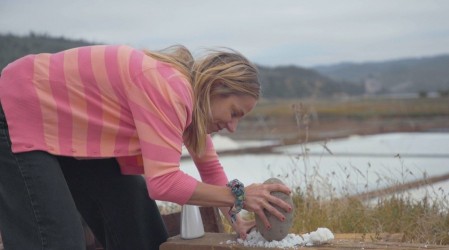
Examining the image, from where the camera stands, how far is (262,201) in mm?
2469

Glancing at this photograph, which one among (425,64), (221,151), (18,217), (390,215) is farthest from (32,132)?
(425,64)

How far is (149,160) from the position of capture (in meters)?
2.34

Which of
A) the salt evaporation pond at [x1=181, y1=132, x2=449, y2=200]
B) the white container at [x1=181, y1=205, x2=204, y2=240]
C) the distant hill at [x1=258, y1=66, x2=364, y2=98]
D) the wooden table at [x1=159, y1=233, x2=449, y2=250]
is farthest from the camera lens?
the distant hill at [x1=258, y1=66, x2=364, y2=98]

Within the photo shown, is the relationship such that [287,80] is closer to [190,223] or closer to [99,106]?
[190,223]

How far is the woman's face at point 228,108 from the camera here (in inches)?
99.0

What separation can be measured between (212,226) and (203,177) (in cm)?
58

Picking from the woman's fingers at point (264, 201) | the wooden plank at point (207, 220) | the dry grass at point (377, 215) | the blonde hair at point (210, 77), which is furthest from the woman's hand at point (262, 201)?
the dry grass at point (377, 215)

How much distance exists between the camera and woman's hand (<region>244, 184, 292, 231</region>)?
2.47 metres

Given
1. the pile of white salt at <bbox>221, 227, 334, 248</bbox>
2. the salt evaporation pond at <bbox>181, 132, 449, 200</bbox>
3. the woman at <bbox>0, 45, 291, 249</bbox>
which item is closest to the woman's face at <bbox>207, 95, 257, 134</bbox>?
the woman at <bbox>0, 45, 291, 249</bbox>

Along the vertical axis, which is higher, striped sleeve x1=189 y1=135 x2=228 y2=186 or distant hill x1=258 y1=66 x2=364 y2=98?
distant hill x1=258 y1=66 x2=364 y2=98

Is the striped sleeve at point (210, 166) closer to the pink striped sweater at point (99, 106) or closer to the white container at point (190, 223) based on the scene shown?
the white container at point (190, 223)

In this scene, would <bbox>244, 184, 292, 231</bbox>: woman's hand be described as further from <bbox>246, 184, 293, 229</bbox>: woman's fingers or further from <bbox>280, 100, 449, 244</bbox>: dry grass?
<bbox>280, 100, 449, 244</bbox>: dry grass

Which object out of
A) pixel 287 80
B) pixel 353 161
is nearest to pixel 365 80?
pixel 287 80

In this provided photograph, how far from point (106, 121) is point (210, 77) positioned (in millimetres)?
429
